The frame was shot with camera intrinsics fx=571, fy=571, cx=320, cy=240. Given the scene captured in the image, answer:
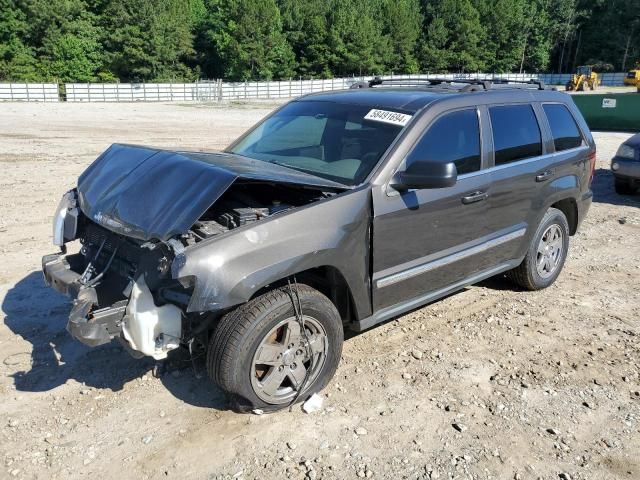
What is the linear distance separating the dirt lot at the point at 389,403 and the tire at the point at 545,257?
164 millimetres

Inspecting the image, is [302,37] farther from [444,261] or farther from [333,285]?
[333,285]

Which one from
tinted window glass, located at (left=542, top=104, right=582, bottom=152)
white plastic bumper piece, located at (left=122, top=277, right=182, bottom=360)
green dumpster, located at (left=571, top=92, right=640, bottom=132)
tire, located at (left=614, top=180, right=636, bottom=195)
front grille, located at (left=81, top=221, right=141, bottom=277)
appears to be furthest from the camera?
green dumpster, located at (left=571, top=92, right=640, bottom=132)

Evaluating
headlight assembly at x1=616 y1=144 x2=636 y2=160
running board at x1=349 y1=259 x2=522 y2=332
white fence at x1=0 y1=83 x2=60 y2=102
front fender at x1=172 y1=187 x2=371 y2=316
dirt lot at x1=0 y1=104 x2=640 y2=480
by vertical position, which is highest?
front fender at x1=172 y1=187 x2=371 y2=316

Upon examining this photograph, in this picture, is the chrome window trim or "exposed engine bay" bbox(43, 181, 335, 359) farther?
the chrome window trim

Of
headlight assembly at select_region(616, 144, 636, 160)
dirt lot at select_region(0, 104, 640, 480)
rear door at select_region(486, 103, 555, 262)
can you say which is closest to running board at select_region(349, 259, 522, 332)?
rear door at select_region(486, 103, 555, 262)

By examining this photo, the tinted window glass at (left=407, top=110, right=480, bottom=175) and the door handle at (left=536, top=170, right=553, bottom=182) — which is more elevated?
the tinted window glass at (left=407, top=110, right=480, bottom=175)

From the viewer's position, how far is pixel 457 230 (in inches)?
169

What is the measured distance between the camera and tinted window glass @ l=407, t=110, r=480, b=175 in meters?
4.04

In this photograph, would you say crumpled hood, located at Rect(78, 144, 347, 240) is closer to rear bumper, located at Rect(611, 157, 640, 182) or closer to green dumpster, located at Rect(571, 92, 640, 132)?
rear bumper, located at Rect(611, 157, 640, 182)

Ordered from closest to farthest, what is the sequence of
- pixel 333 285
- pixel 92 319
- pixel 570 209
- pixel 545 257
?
pixel 92 319, pixel 333 285, pixel 545 257, pixel 570 209

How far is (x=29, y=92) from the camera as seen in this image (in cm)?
3919

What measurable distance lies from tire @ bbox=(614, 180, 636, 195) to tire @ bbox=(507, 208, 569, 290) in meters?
4.86

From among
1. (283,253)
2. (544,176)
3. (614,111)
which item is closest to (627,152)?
(544,176)

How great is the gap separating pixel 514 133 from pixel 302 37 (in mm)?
68253
